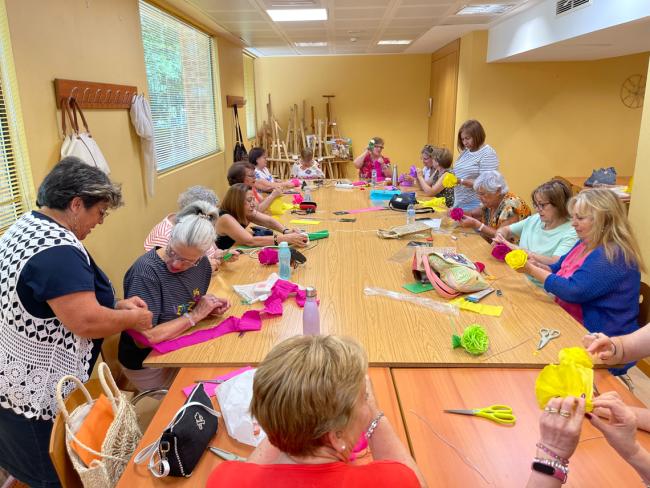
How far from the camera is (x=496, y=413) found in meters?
1.60

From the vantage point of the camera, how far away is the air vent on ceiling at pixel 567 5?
14.4 ft

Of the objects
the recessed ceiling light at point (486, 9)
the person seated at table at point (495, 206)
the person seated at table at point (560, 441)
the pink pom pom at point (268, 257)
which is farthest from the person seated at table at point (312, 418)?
the recessed ceiling light at point (486, 9)

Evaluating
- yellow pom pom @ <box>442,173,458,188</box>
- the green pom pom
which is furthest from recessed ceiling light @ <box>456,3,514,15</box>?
the green pom pom

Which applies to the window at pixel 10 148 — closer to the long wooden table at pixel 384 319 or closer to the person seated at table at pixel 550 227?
the long wooden table at pixel 384 319

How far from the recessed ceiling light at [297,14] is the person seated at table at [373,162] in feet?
6.08

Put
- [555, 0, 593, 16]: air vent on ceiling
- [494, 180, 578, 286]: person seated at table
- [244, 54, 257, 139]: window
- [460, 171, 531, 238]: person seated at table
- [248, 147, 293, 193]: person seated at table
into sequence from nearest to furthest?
[494, 180, 578, 286]: person seated at table → [460, 171, 531, 238]: person seated at table → [555, 0, 593, 16]: air vent on ceiling → [248, 147, 293, 193]: person seated at table → [244, 54, 257, 139]: window

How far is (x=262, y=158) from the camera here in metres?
6.56

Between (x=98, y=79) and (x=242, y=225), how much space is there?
1596 millimetres

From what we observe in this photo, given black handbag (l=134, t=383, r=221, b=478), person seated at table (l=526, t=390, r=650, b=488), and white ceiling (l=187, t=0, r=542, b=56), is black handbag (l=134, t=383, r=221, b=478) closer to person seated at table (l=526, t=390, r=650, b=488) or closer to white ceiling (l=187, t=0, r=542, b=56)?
person seated at table (l=526, t=390, r=650, b=488)

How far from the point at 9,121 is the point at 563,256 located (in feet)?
10.9

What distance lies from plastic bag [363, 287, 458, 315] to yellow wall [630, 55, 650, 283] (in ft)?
6.80

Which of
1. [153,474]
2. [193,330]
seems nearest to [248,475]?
[153,474]

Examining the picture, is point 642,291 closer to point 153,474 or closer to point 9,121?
point 153,474

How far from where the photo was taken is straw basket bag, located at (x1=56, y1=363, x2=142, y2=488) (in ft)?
4.62
